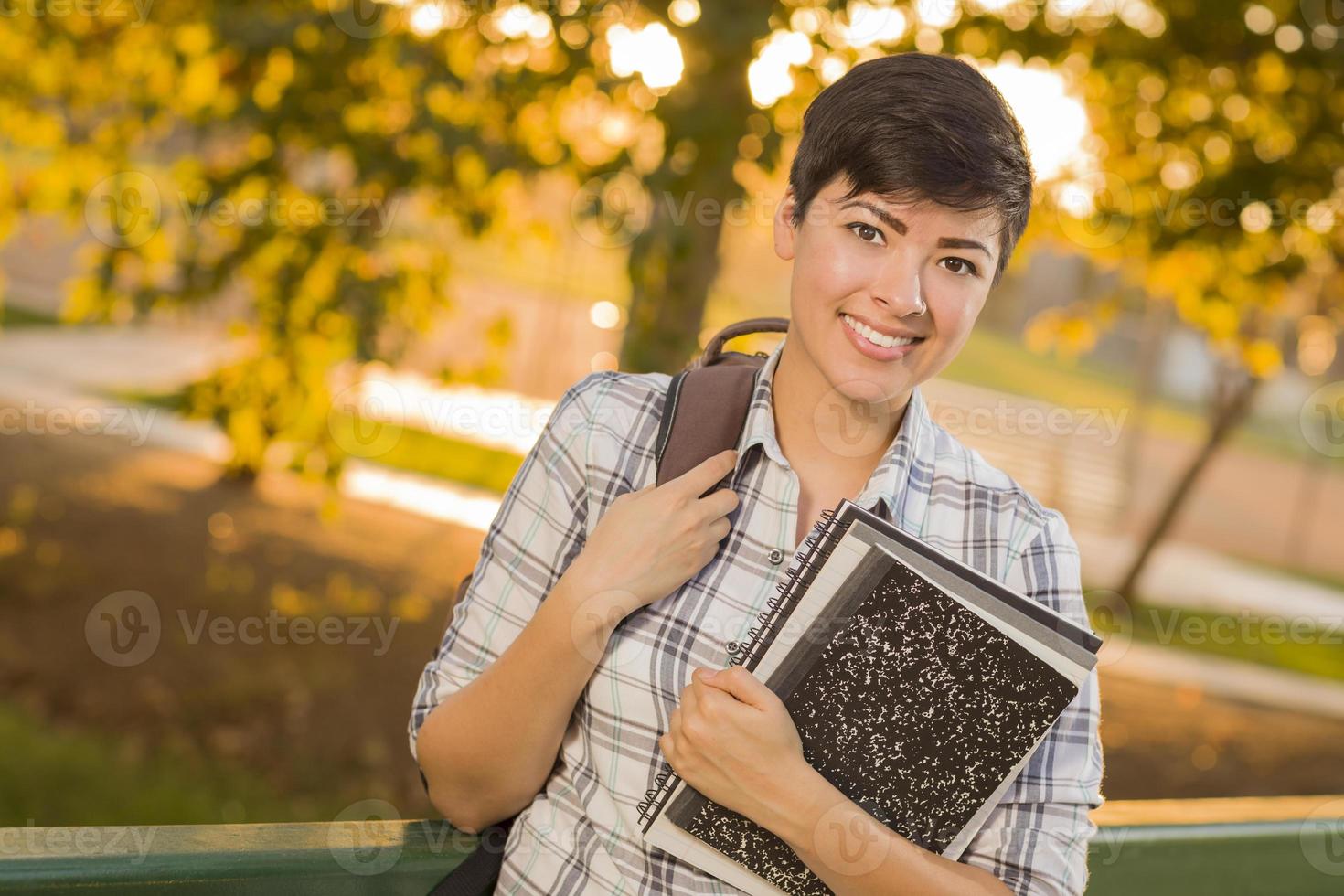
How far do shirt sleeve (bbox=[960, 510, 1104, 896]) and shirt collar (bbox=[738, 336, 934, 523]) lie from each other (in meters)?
0.25

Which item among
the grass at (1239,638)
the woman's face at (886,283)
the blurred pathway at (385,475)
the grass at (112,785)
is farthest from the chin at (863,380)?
the grass at (1239,638)

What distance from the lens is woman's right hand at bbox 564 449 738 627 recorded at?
142 centimetres

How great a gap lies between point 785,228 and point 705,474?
1.16 feet

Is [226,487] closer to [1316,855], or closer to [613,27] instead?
[613,27]

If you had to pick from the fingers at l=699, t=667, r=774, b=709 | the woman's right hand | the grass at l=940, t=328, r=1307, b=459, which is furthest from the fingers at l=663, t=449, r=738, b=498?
the grass at l=940, t=328, r=1307, b=459

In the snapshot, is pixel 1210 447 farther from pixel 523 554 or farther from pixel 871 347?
pixel 523 554

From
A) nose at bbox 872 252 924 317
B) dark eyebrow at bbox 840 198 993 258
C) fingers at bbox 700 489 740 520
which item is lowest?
fingers at bbox 700 489 740 520

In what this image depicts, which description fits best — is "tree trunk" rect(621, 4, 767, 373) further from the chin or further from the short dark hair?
the chin

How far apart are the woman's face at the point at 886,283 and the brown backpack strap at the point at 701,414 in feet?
0.43

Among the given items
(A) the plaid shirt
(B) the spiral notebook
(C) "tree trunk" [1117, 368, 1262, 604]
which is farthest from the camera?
(C) "tree trunk" [1117, 368, 1262, 604]

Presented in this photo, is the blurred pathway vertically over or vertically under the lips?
under

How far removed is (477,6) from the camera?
3.73 meters

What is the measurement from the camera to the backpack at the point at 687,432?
1566mm

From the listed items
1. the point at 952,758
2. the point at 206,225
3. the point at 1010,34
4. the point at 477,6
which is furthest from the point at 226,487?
the point at 952,758
